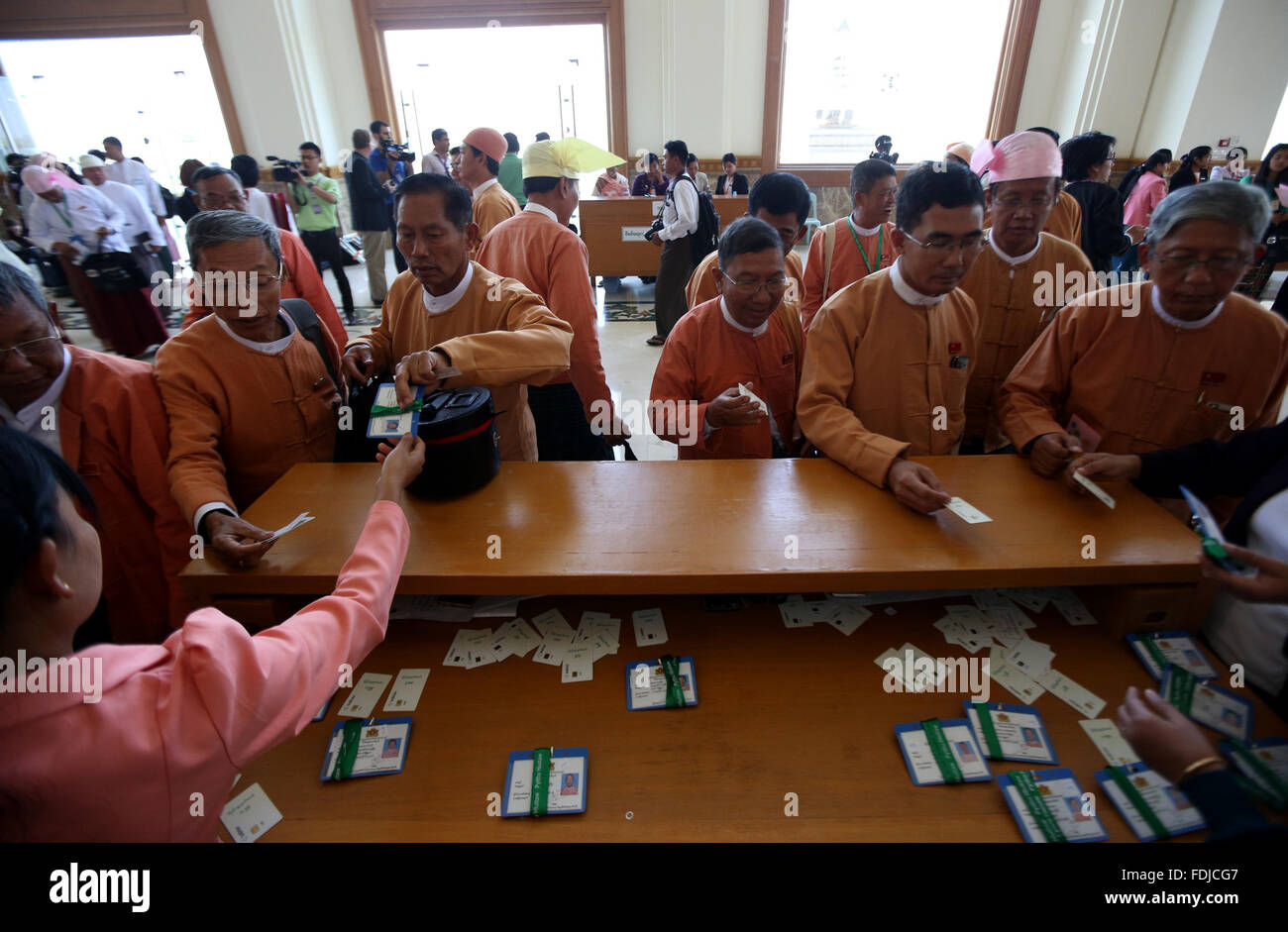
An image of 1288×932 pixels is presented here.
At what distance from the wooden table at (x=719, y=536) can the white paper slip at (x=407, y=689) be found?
303 mm

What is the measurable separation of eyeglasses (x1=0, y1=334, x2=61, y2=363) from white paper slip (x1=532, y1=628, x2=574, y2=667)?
153 cm

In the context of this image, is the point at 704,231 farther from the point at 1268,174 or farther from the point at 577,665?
the point at 1268,174

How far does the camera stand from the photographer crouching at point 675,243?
5.39m

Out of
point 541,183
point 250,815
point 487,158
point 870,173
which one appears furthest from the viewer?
point 487,158

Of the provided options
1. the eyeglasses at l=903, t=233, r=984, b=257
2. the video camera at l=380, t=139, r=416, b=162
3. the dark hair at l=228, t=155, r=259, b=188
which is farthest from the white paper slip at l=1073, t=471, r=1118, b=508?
the video camera at l=380, t=139, r=416, b=162

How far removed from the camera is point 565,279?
309 cm

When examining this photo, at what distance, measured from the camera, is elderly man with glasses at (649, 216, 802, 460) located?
82.1 inches

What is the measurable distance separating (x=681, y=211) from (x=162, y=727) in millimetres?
5384

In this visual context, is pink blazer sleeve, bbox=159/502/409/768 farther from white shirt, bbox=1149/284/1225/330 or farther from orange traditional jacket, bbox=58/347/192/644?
white shirt, bbox=1149/284/1225/330

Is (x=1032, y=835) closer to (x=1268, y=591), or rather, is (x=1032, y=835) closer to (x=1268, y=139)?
(x=1268, y=591)

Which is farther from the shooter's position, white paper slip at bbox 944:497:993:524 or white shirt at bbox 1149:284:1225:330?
white shirt at bbox 1149:284:1225:330

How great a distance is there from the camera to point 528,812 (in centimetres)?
117

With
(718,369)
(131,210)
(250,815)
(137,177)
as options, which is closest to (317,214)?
(131,210)
